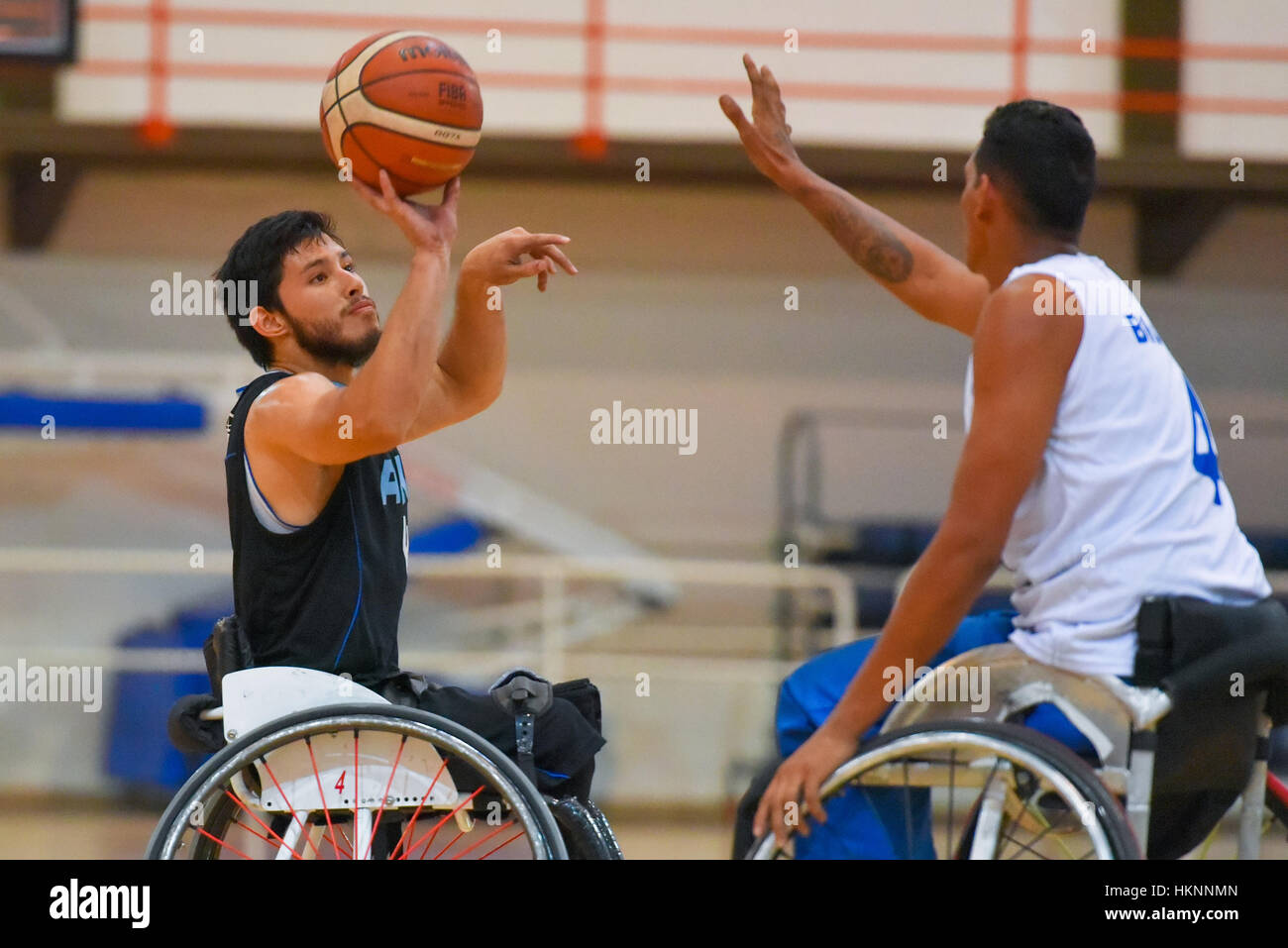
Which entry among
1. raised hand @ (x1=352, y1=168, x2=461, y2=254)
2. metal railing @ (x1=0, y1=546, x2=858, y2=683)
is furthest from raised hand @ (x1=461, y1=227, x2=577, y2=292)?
metal railing @ (x1=0, y1=546, x2=858, y2=683)

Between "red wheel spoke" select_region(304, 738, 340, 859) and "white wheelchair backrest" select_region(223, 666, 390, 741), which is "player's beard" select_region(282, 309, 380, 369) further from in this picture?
"red wheel spoke" select_region(304, 738, 340, 859)

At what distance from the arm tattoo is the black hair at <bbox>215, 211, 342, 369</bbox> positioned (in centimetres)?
95

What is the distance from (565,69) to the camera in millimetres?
6797

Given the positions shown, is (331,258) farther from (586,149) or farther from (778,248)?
(778,248)

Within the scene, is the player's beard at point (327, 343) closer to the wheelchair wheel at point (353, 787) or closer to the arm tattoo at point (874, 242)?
the wheelchair wheel at point (353, 787)

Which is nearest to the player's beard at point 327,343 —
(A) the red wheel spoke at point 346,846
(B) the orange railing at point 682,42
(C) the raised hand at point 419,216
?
(C) the raised hand at point 419,216

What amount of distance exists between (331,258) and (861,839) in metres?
1.33

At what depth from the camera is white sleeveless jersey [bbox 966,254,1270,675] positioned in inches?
78.6

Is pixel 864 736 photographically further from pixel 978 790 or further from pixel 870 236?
pixel 870 236

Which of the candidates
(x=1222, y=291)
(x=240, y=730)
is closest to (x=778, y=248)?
(x=1222, y=291)

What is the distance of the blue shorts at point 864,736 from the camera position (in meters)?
2.02

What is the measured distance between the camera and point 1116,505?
2.01m

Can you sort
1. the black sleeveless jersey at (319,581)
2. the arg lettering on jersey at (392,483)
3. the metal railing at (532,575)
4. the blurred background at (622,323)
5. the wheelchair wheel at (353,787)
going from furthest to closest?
the blurred background at (622,323) < the metal railing at (532,575) < the arg lettering on jersey at (392,483) < the black sleeveless jersey at (319,581) < the wheelchair wheel at (353,787)

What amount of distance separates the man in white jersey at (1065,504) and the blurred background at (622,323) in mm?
3703
